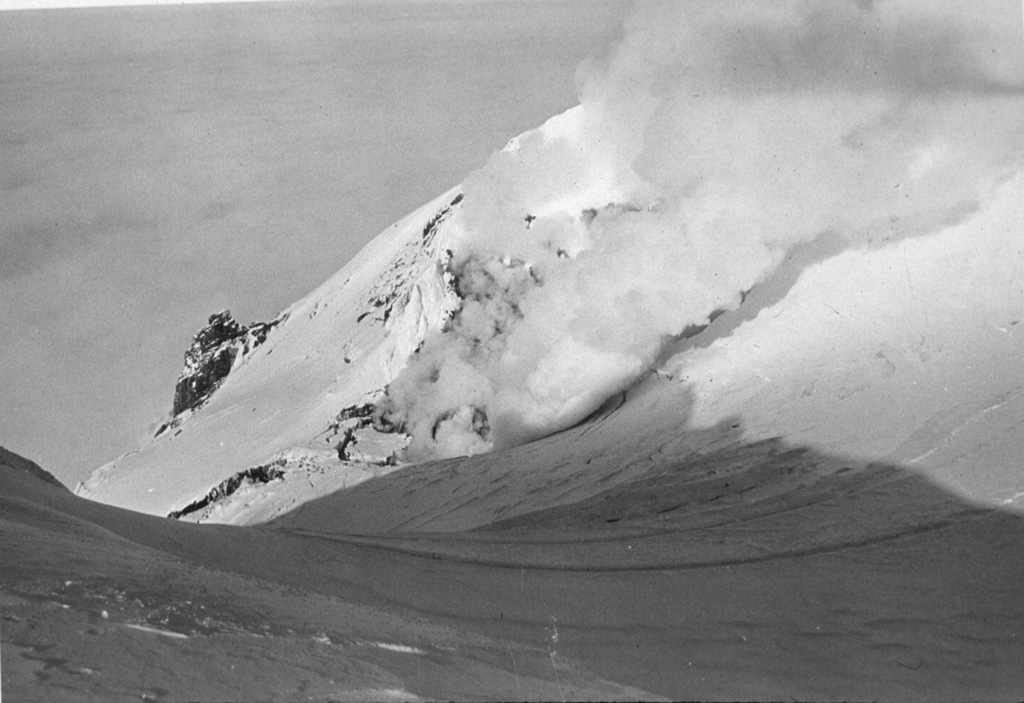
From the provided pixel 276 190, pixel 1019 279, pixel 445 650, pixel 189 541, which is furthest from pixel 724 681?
pixel 276 190

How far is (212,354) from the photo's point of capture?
5.70 metres

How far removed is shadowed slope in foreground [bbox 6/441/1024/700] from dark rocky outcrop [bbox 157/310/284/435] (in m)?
1.60

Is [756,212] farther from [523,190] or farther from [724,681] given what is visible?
[724,681]

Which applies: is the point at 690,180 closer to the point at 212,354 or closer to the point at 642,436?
the point at 642,436

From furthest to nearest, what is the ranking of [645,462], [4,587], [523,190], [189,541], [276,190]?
[523,190], [276,190], [645,462], [189,541], [4,587]

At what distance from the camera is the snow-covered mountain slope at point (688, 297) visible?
14.5ft

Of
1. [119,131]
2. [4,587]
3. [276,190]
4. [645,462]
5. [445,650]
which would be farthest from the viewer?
[276,190]

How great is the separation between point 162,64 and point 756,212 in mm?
2916

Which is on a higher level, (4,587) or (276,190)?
(276,190)

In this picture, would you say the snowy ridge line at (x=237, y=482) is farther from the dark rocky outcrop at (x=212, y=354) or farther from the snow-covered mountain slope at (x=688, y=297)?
A: the dark rocky outcrop at (x=212, y=354)

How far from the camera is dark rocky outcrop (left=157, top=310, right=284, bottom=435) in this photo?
536 cm

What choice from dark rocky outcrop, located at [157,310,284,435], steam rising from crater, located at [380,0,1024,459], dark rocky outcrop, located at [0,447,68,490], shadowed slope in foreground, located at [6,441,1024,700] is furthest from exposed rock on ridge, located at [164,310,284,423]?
shadowed slope in foreground, located at [6,441,1024,700]

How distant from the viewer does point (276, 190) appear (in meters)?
5.05

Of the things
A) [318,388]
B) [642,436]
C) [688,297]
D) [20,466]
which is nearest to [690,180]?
[688,297]
